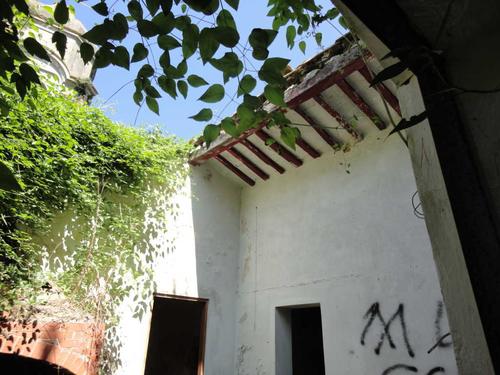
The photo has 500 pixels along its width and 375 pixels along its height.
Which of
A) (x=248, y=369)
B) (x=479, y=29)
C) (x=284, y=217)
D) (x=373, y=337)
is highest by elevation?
(x=284, y=217)

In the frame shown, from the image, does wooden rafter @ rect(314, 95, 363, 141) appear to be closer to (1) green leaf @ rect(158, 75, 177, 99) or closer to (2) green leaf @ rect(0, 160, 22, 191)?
(1) green leaf @ rect(158, 75, 177, 99)

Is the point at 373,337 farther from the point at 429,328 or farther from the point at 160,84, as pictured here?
the point at 160,84

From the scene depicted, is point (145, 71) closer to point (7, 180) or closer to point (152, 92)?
point (152, 92)

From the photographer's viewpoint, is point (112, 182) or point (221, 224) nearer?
point (112, 182)

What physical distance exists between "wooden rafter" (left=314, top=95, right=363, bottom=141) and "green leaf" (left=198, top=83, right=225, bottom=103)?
2.95m

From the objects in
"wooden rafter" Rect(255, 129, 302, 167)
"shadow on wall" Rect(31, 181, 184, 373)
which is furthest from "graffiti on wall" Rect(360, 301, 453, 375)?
"shadow on wall" Rect(31, 181, 184, 373)

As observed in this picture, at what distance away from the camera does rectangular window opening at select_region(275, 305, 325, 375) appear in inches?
168

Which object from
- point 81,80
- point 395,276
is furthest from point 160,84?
point 81,80

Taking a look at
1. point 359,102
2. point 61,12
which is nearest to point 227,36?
point 61,12

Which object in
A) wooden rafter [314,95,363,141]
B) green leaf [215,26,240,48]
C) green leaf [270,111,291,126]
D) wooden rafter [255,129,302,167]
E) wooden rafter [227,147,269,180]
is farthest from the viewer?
wooden rafter [227,147,269,180]

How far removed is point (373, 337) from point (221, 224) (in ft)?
9.08

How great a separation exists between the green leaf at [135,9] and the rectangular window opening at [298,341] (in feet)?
12.7

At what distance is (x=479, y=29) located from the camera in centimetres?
80

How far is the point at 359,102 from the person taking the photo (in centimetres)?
373
